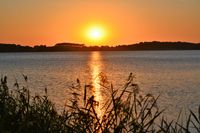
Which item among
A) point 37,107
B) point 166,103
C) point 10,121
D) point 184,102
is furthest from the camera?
point 184,102

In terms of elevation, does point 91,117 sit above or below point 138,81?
above

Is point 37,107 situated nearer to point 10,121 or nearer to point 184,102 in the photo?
point 10,121

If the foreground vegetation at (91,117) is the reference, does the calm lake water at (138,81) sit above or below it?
below

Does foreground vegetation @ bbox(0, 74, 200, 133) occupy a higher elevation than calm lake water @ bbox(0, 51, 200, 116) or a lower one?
higher

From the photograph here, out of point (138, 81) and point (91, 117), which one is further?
point (138, 81)

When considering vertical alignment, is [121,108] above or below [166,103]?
above

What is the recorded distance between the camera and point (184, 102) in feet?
94.1

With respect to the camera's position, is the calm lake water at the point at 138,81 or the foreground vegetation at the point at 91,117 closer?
the foreground vegetation at the point at 91,117

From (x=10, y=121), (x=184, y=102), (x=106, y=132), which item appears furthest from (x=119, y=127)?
(x=184, y=102)

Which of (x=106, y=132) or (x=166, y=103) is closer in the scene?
(x=106, y=132)

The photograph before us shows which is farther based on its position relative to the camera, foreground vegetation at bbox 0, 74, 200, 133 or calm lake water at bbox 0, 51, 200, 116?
calm lake water at bbox 0, 51, 200, 116

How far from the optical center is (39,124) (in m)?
7.17

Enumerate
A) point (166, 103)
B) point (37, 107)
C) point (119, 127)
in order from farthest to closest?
point (166, 103), point (37, 107), point (119, 127)

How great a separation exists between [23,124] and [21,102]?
72.6 inches
